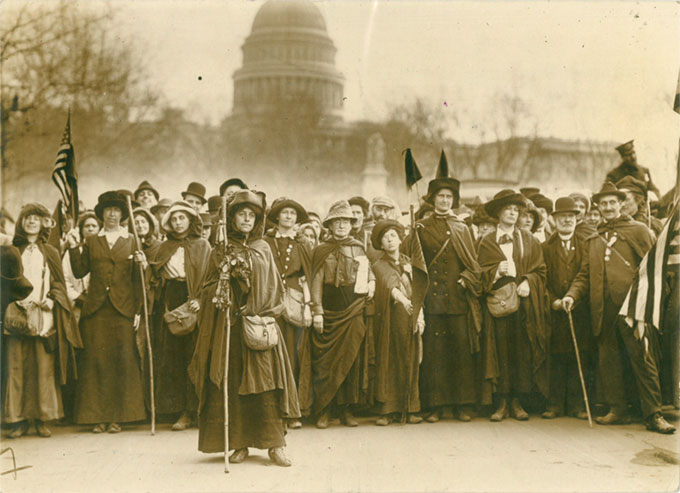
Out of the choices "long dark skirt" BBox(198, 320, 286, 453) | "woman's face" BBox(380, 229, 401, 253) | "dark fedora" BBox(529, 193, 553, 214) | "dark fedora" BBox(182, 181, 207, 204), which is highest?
"dark fedora" BBox(182, 181, 207, 204)

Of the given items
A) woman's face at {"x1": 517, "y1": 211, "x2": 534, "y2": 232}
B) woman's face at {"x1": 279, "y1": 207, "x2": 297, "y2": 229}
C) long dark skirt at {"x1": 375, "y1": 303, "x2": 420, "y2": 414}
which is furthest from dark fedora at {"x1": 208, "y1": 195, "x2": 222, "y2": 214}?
woman's face at {"x1": 517, "y1": 211, "x2": 534, "y2": 232}

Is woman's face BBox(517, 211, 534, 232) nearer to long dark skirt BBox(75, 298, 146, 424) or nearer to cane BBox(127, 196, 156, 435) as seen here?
cane BBox(127, 196, 156, 435)

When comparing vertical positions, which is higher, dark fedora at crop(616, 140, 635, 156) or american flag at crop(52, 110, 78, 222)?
dark fedora at crop(616, 140, 635, 156)

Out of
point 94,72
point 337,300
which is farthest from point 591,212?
point 94,72

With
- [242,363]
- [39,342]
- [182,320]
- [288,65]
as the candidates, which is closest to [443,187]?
[288,65]

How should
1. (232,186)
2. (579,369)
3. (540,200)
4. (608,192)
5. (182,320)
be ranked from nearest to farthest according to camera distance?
1. (182,320)
2. (232,186)
3. (579,369)
4. (608,192)
5. (540,200)

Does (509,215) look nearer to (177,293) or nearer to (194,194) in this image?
(194,194)

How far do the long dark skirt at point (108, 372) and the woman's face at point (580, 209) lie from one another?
4.04 metres

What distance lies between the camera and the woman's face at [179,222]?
23.0 feet

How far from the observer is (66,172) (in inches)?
274

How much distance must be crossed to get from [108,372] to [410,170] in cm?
308

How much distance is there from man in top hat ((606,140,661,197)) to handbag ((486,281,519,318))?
1.41m

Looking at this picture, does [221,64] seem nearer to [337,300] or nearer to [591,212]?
[337,300]

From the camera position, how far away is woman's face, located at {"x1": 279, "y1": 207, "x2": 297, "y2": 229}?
7059 mm
